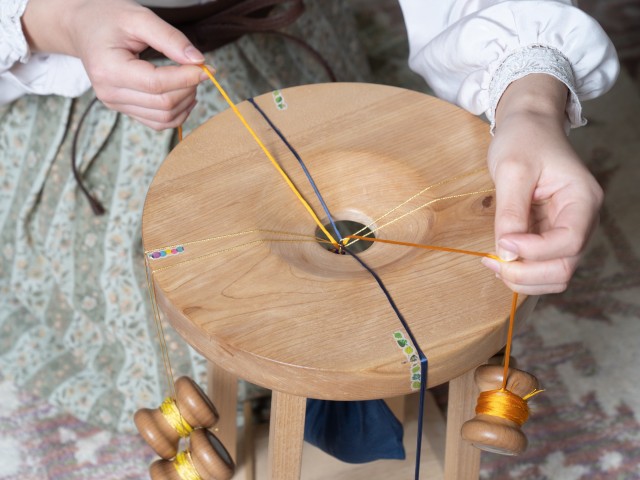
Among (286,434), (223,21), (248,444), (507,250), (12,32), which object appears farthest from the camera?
(248,444)

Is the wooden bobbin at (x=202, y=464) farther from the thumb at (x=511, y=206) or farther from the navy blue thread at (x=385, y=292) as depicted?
the thumb at (x=511, y=206)

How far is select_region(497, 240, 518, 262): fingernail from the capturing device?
0.70 meters

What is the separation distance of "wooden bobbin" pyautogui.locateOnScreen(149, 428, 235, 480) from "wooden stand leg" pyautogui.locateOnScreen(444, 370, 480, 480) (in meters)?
0.25

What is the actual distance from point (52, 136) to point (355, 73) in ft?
1.91

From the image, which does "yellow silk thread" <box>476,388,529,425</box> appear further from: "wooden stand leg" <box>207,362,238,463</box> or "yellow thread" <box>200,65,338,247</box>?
"wooden stand leg" <box>207,362,238,463</box>

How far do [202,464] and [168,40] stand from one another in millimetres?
425

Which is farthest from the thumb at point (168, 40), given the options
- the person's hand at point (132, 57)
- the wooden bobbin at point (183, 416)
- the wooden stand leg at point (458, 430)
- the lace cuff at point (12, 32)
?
the wooden stand leg at point (458, 430)

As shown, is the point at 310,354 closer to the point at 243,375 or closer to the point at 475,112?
the point at 243,375

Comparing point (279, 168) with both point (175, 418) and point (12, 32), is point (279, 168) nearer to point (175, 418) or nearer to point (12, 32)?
point (175, 418)

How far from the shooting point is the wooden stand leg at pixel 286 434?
2.66 ft

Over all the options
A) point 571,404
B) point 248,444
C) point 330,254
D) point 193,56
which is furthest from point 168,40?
point 571,404

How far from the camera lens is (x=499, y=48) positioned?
0.92m

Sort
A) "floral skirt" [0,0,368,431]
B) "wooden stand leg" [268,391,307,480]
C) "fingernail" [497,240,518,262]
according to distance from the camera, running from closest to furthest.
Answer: "fingernail" [497,240,518,262], "wooden stand leg" [268,391,307,480], "floral skirt" [0,0,368,431]

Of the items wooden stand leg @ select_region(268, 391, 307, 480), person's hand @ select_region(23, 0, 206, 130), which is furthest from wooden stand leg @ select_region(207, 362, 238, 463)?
person's hand @ select_region(23, 0, 206, 130)
